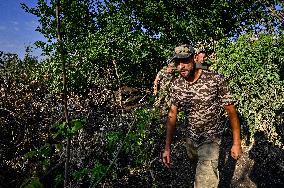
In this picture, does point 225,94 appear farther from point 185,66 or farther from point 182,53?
point 182,53

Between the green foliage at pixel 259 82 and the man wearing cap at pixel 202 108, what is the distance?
331 cm

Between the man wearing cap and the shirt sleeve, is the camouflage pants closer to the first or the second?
the man wearing cap

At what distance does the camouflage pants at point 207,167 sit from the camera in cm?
439

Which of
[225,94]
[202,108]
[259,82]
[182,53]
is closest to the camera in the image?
[182,53]

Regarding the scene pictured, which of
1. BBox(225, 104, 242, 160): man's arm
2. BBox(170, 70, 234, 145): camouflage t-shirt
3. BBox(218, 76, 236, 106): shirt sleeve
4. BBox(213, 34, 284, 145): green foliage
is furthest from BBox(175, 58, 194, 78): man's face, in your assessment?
BBox(213, 34, 284, 145): green foliage

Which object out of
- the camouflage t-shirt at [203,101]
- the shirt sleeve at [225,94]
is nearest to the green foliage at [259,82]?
the camouflage t-shirt at [203,101]

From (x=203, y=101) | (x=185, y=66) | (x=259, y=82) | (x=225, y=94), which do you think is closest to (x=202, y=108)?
(x=203, y=101)

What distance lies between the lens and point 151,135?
23.8 feet

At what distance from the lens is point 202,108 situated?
14.4 ft

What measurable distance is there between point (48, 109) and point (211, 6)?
11360 mm

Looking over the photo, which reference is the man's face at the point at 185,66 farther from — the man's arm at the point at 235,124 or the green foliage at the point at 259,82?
the green foliage at the point at 259,82

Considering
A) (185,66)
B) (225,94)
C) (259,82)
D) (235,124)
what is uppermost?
(259,82)

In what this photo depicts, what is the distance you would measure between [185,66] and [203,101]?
51cm

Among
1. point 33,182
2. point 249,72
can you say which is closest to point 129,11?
point 249,72
